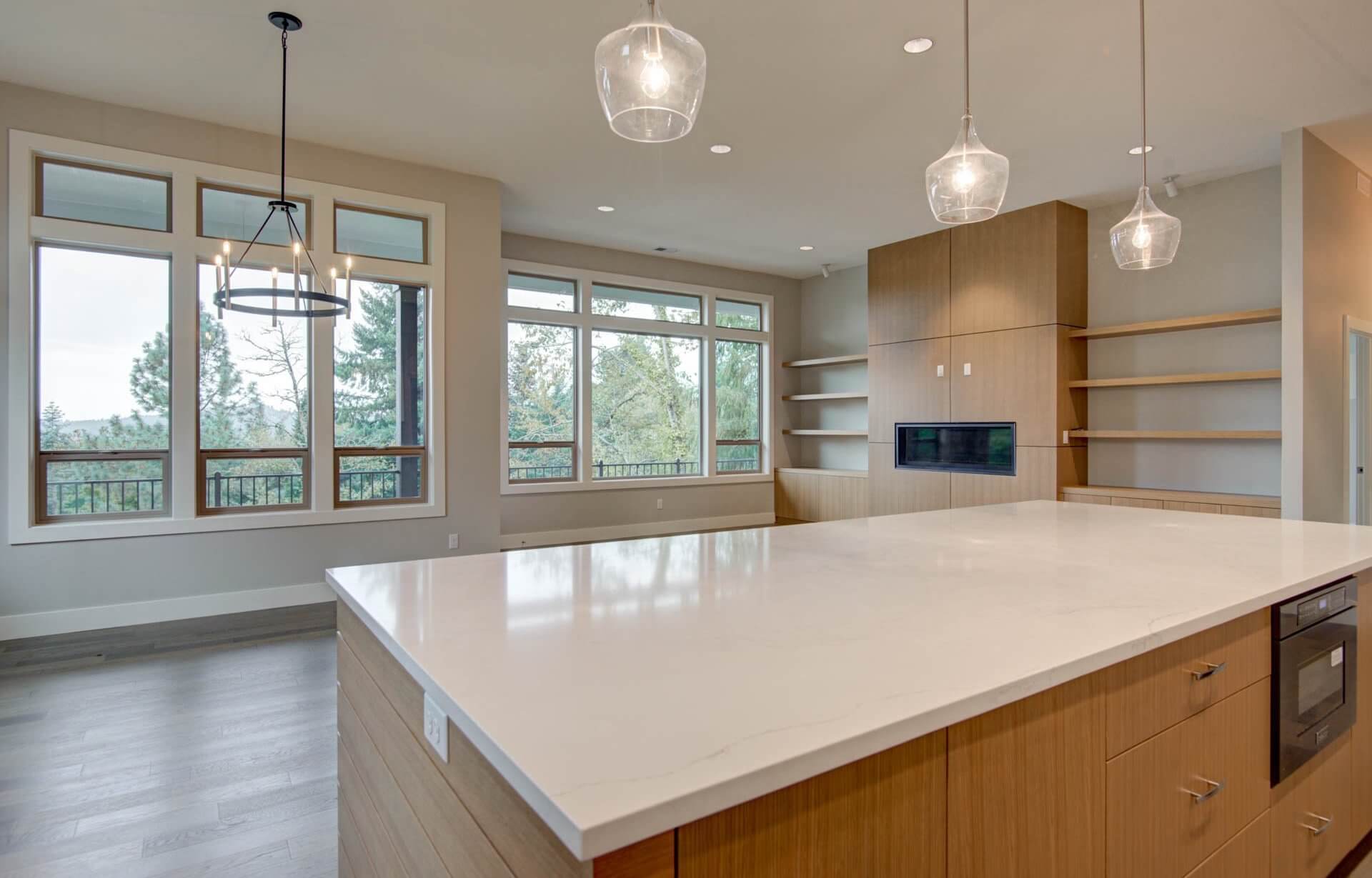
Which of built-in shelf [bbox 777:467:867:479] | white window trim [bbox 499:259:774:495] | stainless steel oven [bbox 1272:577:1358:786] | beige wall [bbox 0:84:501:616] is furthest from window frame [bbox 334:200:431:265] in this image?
stainless steel oven [bbox 1272:577:1358:786]

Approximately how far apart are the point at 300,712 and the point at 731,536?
217cm

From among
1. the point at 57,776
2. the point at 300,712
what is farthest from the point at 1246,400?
the point at 57,776

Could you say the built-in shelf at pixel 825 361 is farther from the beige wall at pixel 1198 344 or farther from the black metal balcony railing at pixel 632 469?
the beige wall at pixel 1198 344

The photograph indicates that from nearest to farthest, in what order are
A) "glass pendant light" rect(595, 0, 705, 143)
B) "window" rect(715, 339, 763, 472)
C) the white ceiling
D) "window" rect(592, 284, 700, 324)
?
"glass pendant light" rect(595, 0, 705, 143) < the white ceiling < "window" rect(592, 284, 700, 324) < "window" rect(715, 339, 763, 472)

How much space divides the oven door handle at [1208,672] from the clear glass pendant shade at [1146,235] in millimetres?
1913

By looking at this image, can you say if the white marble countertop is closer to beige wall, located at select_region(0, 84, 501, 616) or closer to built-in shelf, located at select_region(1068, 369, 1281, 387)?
built-in shelf, located at select_region(1068, 369, 1281, 387)

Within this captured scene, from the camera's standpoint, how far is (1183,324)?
5094 mm

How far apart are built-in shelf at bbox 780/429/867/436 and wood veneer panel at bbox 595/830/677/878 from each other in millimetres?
7403

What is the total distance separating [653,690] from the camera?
0.92 m

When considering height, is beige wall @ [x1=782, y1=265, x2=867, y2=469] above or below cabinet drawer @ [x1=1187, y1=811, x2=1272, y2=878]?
above

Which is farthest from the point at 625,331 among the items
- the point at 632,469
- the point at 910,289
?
the point at 910,289

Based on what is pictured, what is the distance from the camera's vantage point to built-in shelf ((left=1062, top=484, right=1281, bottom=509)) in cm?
454

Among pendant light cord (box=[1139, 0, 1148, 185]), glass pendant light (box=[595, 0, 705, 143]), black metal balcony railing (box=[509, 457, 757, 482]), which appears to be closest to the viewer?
glass pendant light (box=[595, 0, 705, 143])

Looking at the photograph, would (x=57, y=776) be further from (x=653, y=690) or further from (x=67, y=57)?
(x=67, y=57)
